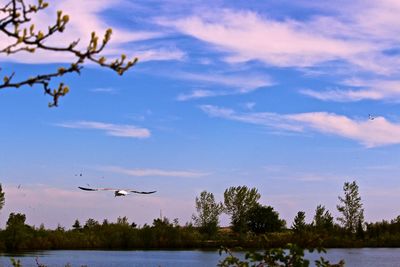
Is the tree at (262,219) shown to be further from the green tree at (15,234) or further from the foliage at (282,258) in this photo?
the foliage at (282,258)

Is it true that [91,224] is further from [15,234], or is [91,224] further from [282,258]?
[282,258]

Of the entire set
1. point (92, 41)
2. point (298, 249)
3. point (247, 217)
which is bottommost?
point (298, 249)

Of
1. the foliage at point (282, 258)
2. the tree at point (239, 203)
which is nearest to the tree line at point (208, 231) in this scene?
the tree at point (239, 203)

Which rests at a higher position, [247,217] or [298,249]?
[247,217]

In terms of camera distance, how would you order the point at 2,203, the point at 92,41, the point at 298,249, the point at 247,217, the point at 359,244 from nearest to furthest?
1. the point at 92,41
2. the point at 298,249
3. the point at 2,203
4. the point at 359,244
5. the point at 247,217

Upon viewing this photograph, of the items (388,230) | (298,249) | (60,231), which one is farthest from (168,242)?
(298,249)

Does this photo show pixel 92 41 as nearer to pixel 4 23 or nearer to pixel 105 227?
pixel 4 23

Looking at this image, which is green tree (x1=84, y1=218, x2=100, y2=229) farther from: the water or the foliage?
the foliage

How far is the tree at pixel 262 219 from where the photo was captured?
11300 cm

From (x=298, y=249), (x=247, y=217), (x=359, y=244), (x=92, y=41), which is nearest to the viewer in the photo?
(x=92, y=41)

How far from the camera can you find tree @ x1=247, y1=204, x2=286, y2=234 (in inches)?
4449

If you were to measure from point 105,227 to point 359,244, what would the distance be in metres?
39.5

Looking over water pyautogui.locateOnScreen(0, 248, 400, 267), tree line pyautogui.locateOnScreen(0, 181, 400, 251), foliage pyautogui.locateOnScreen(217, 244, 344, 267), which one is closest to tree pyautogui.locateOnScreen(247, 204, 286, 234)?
tree line pyautogui.locateOnScreen(0, 181, 400, 251)

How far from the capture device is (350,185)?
108500 mm
